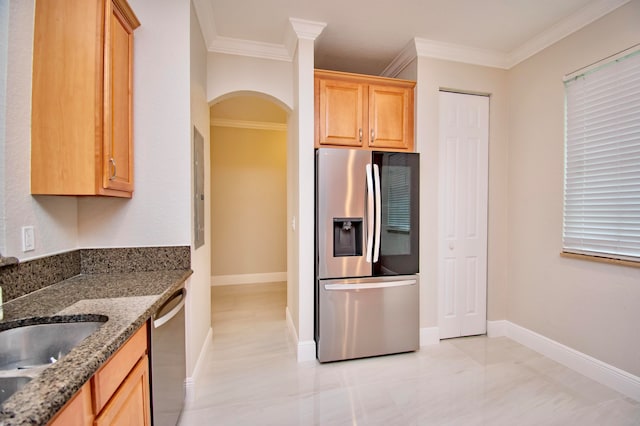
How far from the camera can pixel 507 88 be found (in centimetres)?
276

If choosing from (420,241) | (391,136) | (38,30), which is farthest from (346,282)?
(38,30)

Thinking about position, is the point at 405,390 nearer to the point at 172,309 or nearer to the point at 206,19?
the point at 172,309

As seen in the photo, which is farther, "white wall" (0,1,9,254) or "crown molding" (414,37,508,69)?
"crown molding" (414,37,508,69)

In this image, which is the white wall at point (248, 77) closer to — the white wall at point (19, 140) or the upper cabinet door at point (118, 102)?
the upper cabinet door at point (118, 102)

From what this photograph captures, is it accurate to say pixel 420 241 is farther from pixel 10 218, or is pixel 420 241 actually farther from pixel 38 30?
pixel 38 30

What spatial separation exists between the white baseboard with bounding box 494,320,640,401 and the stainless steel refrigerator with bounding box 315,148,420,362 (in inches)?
43.5

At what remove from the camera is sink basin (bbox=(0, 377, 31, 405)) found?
0.76 meters

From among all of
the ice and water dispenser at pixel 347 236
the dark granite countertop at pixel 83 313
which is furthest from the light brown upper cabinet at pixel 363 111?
the dark granite countertop at pixel 83 313

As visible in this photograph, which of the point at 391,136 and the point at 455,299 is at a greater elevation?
the point at 391,136

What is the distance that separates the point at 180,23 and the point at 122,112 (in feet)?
2.44

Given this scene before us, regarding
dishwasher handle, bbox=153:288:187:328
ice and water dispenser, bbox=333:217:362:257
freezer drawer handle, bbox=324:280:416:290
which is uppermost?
ice and water dispenser, bbox=333:217:362:257

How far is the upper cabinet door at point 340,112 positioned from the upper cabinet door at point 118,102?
4.55 ft

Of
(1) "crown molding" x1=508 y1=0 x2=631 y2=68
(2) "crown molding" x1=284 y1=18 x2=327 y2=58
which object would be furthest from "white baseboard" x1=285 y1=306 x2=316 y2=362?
(1) "crown molding" x1=508 y1=0 x2=631 y2=68

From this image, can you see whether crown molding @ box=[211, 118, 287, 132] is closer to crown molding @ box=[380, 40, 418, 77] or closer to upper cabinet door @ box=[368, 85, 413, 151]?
crown molding @ box=[380, 40, 418, 77]
